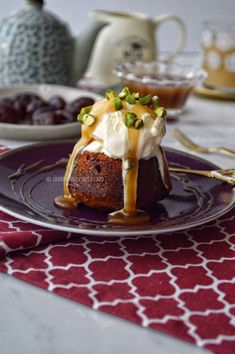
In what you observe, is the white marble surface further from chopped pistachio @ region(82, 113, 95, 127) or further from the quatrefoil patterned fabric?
chopped pistachio @ region(82, 113, 95, 127)

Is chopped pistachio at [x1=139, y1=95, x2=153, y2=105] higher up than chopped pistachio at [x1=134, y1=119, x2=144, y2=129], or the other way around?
chopped pistachio at [x1=139, y1=95, x2=153, y2=105]

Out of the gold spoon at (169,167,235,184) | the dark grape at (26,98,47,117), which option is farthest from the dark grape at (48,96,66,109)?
the gold spoon at (169,167,235,184)

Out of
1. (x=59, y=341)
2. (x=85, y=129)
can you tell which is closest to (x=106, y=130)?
(x=85, y=129)

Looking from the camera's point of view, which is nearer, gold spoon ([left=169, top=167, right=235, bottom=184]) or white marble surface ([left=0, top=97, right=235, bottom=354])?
white marble surface ([left=0, top=97, right=235, bottom=354])

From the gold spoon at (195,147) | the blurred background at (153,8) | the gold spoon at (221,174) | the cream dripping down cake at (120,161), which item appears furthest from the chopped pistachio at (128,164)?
the blurred background at (153,8)

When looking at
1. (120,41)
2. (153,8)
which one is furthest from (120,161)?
(153,8)

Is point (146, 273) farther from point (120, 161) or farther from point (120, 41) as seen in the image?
point (120, 41)

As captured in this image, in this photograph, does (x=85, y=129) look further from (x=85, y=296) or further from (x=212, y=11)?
(x=212, y=11)

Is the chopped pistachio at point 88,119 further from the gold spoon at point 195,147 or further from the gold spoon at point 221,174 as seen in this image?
the gold spoon at point 195,147
